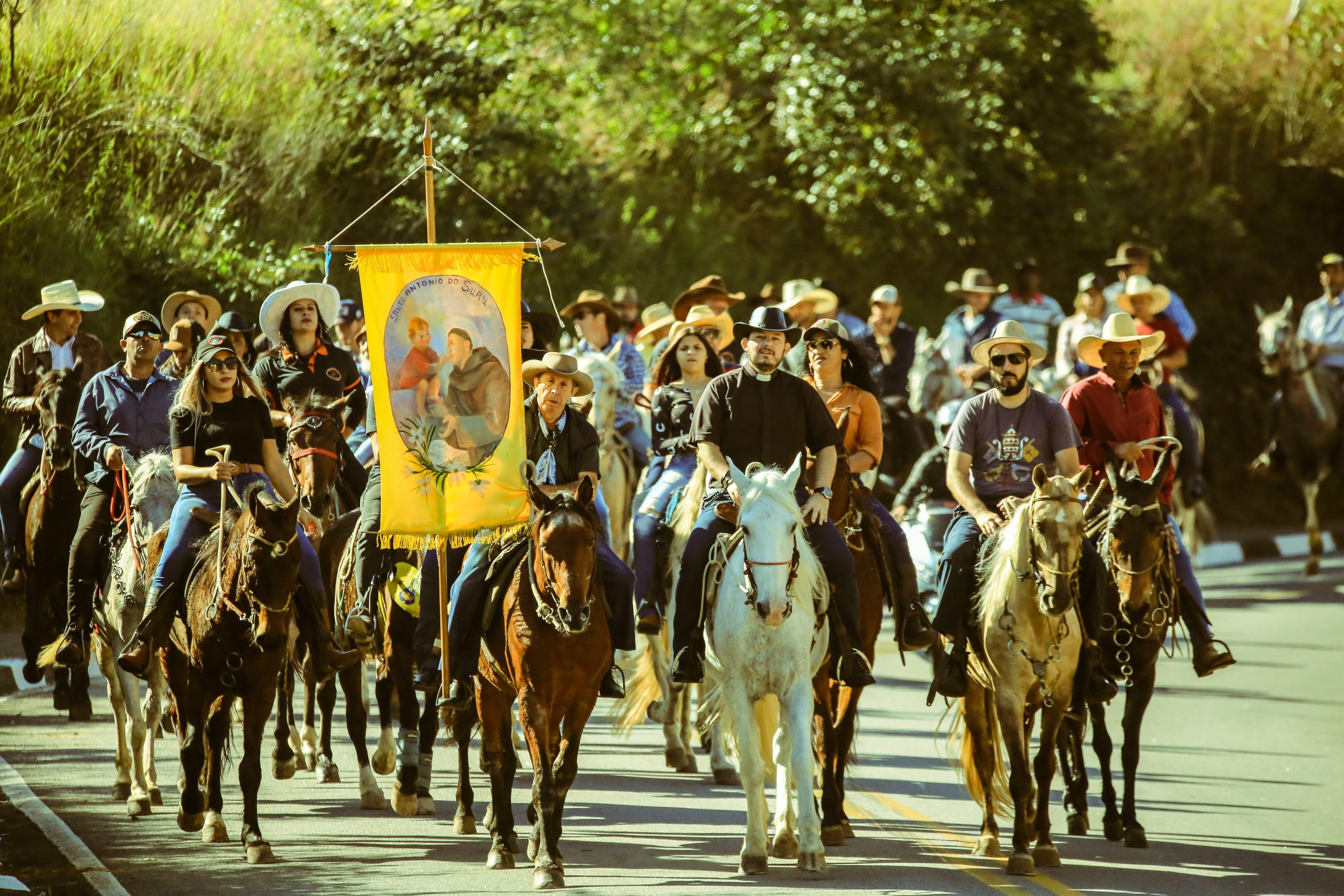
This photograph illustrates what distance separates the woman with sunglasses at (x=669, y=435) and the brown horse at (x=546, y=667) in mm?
1787

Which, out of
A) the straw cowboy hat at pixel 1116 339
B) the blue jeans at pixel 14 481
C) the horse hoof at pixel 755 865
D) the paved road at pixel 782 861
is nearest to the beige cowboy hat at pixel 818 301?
the paved road at pixel 782 861

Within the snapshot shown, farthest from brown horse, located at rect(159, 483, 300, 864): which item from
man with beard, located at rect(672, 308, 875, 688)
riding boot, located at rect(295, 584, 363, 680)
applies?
man with beard, located at rect(672, 308, 875, 688)

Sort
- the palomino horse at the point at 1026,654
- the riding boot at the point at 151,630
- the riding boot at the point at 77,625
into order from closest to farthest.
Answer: the palomino horse at the point at 1026,654, the riding boot at the point at 151,630, the riding boot at the point at 77,625

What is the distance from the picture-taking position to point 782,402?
978 centimetres

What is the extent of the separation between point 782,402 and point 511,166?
560 inches

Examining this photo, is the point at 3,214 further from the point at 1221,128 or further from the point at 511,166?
the point at 1221,128

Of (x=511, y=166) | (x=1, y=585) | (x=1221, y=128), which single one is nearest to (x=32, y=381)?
(x=1, y=585)

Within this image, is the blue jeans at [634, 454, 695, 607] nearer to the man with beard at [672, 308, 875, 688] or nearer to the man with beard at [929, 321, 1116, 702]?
the man with beard at [672, 308, 875, 688]

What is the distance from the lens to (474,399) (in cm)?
1012

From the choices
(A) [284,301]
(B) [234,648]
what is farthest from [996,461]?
(A) [284,301]

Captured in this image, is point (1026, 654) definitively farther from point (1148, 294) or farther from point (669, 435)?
point (1148, 294)

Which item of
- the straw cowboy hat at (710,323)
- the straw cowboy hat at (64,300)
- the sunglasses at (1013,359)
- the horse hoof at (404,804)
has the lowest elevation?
the horse hoof at (404,804)

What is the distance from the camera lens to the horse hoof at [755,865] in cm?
883

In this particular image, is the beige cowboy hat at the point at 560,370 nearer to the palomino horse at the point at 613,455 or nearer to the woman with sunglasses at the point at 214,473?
the woman with sunglasses at the point at 214,473
